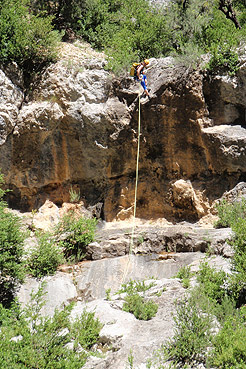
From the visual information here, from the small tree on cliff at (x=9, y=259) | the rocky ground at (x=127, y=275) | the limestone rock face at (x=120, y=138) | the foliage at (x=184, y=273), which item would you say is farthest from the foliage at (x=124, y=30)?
the foliage at (x=184, y=273)

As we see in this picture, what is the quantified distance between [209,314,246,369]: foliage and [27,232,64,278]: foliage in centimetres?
531

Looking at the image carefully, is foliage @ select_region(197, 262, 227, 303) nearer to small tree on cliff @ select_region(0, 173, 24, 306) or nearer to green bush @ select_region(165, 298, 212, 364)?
green bush @ select_region(165, 298, 212, 364)

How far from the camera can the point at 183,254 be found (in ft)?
36.4

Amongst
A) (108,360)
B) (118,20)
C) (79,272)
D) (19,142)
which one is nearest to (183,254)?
(79,272)

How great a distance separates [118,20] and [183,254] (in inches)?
510

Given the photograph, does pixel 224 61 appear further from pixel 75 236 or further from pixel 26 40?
pixel 75 236

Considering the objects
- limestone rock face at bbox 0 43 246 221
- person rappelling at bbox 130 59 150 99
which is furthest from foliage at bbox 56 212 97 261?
person rappelling at bbox 130 59 150 99

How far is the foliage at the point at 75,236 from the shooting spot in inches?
462

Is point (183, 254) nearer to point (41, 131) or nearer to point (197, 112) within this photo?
point (197, 112)

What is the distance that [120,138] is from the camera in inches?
548

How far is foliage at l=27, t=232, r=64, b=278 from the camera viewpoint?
34.8 feet

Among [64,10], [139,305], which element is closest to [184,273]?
[139,305]

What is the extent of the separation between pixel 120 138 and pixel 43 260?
531 cm

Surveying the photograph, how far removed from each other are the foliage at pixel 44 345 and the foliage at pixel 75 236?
3848 millimetres
